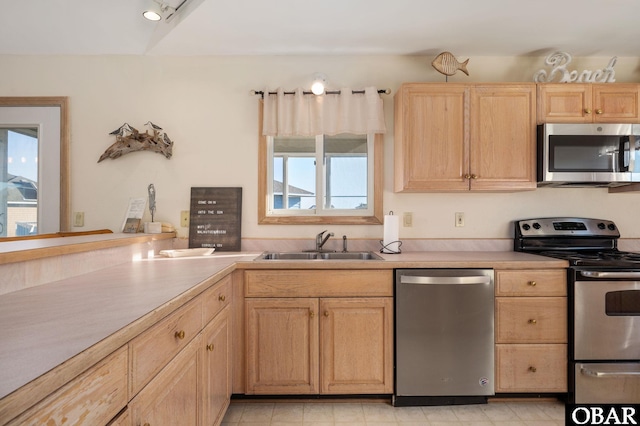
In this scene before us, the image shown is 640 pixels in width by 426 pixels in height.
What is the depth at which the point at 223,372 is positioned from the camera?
5.33 ft

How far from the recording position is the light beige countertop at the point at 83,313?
0.56m

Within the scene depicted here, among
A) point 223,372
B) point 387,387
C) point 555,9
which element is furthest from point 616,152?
point 223,372

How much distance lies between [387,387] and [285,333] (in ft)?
2.22

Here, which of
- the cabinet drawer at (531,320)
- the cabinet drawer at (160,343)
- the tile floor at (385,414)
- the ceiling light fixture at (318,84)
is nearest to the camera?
the cabinet drawer at (160,343)

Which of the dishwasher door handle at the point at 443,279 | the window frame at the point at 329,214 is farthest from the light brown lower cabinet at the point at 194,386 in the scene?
the dishwasher door handle at the point at 443,279

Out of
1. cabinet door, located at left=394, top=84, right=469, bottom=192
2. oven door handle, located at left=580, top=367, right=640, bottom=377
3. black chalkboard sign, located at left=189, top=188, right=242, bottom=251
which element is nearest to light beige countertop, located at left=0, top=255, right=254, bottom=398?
black chalkboard sign, located at left=189, top=188, right=242, bottom=251

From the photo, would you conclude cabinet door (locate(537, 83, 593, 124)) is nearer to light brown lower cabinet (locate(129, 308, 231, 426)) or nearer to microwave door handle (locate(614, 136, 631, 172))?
microwave door handle (locate(614, 136, 631, 172))

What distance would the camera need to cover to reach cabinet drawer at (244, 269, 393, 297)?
1879 mm

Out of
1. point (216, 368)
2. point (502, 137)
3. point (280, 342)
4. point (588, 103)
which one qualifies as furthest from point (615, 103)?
point (216, 368)

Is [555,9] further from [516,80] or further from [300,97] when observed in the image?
[300,97]

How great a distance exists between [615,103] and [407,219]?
1.57 meters

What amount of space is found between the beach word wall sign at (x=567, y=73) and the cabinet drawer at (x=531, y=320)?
1.54 meters

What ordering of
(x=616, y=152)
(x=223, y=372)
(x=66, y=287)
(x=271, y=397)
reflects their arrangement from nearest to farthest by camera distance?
(x=66, y=287), (x=223, y=372), (x=271, y=397), (x=616, y=152)

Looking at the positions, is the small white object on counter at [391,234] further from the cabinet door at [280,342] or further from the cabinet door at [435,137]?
the cabinet door at [280,342]
